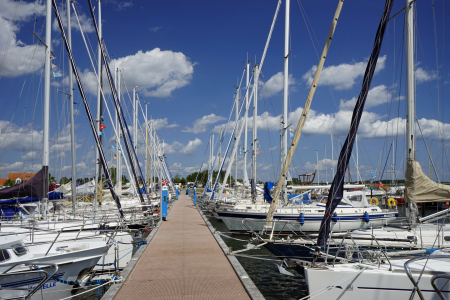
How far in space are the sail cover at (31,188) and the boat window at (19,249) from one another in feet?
17.3

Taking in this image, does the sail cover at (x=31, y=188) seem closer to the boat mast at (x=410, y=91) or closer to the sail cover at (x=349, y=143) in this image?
the sail cover at (x=349, y=143)

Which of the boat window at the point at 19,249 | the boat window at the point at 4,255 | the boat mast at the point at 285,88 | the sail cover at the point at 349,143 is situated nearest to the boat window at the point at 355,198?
the boat mast at the point at 285,88

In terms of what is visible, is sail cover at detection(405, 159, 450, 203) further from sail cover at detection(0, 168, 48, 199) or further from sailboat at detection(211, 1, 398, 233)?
sail cover at detection(0, 168, 48, 199)

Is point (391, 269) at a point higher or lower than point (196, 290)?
higher

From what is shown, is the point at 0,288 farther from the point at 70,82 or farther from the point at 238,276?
the point at 70,82

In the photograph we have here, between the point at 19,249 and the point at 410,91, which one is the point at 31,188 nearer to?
the point at 19,249

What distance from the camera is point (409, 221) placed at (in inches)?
494

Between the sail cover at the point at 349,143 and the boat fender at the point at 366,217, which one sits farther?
the boat fender at the point at 366,217

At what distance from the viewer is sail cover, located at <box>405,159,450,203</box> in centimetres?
1213

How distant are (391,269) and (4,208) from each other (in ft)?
80.5

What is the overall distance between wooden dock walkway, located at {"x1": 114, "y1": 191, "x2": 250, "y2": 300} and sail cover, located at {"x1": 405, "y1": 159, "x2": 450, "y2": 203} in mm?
6980

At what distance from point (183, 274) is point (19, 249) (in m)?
4.73

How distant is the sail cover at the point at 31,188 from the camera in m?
14.6

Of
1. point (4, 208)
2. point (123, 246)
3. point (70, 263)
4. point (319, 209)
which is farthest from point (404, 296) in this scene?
point (4, 208)
